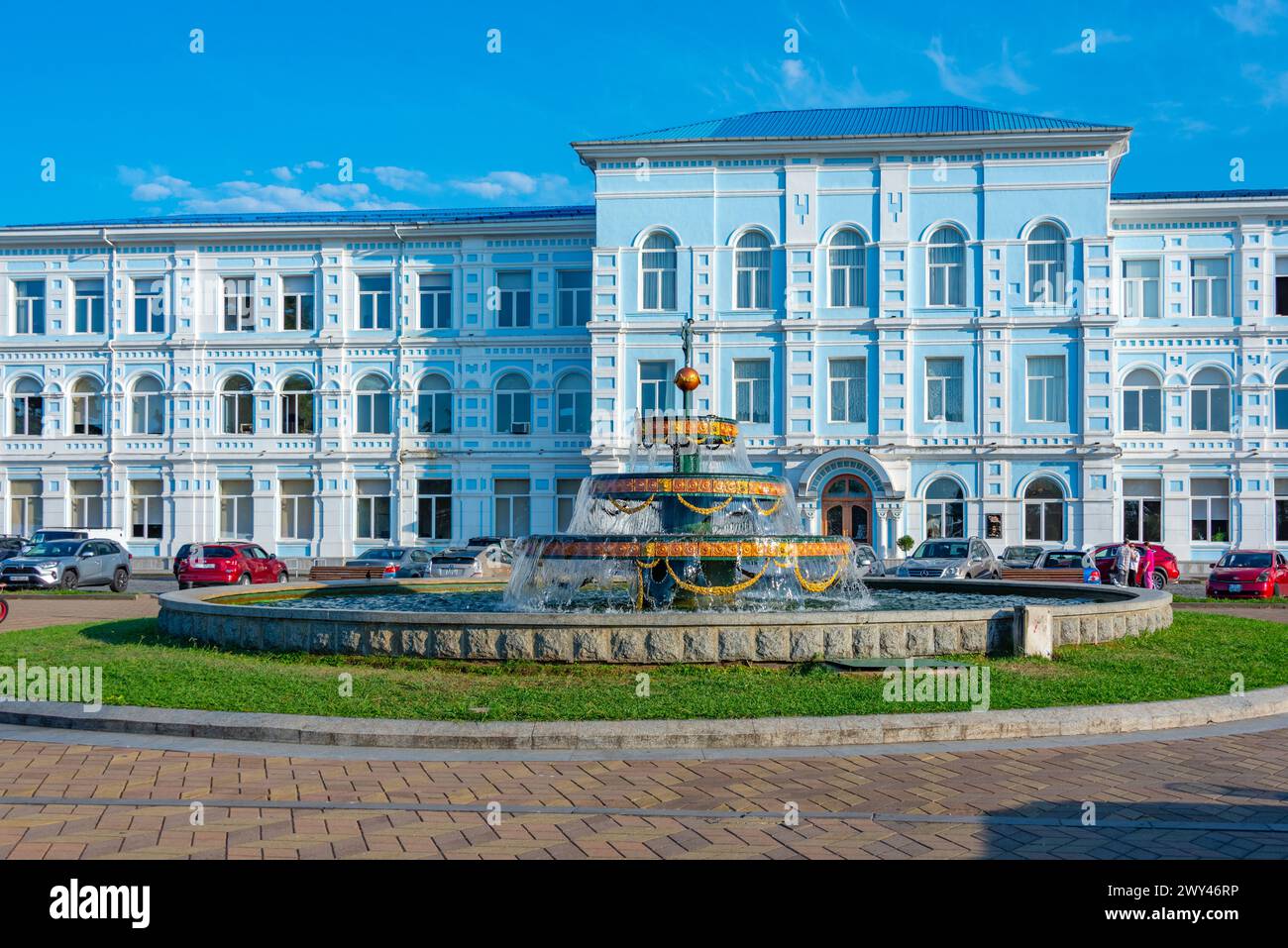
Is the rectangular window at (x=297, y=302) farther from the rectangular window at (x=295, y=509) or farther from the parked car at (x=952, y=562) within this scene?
the parked car at (x=952, y=562)

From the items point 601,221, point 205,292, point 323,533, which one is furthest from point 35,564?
point 601,221

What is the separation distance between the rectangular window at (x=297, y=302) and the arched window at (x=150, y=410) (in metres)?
5.60

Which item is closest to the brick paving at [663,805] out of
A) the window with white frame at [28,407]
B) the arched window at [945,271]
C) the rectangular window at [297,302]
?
the arched window at [945,271]

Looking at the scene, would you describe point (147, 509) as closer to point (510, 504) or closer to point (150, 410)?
point (150, 410)

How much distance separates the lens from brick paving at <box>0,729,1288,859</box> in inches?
254

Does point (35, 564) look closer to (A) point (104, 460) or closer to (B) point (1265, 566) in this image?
(A) point (104, 460)

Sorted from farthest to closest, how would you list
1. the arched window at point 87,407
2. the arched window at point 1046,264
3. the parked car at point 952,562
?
the arched window at point 87,407
the arched window at point 1046,264
the parked car at point 952,562

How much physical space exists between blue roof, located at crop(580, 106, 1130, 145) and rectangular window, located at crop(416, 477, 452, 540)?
13424mm

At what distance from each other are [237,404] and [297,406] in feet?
7.75

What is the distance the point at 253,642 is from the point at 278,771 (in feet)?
18.2

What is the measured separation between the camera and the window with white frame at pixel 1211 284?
134ft

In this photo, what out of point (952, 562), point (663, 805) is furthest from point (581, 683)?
point (952, 562)

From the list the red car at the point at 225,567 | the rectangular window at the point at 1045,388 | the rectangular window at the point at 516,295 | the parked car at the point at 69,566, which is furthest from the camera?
the rectangular window at the point at 516,295

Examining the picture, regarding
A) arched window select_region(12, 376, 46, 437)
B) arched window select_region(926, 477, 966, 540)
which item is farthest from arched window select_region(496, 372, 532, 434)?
arched window select_region(12, 376, 46, 437)
